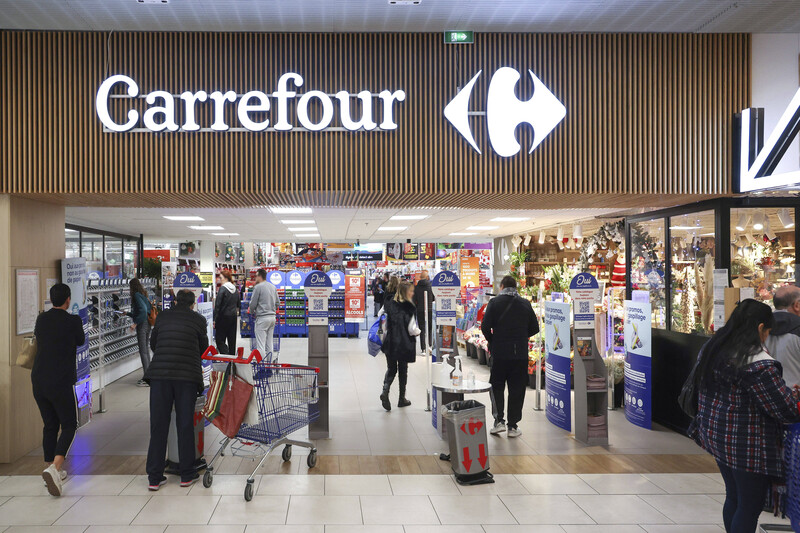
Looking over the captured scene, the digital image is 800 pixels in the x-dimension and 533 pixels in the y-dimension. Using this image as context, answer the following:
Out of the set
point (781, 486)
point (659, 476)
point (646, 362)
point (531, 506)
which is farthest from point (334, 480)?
point (646, 362)

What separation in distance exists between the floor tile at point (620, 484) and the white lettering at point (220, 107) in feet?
14.5

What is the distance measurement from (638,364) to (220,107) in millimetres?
5163

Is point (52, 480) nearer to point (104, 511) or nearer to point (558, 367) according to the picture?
point (104, 511)

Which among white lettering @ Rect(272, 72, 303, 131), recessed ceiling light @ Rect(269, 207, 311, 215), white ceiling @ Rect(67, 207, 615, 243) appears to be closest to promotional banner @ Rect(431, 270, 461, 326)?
white ceiling @ Rect(67, 207, 615, 243)

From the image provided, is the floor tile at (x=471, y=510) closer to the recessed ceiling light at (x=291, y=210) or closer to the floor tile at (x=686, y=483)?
the floor tile at (x=686, y=483)

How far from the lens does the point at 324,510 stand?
15.3 ft

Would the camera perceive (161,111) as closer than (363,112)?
Yes

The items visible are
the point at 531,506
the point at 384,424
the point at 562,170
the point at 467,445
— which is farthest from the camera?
the point at 384,424

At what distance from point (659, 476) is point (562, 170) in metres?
2.84

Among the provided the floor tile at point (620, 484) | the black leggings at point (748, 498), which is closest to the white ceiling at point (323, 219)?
the floor tile at point (620, 484)

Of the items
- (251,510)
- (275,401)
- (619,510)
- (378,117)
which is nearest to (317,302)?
(275,401)

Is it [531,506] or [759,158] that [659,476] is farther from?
[759,158]

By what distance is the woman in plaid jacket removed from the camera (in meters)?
3.21

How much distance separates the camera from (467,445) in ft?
17.2
